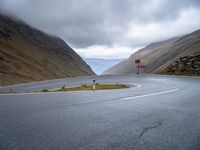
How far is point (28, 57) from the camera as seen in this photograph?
352ft

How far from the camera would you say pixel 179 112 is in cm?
812

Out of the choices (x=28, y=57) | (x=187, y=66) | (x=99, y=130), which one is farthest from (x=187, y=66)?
(x=28, y=57)

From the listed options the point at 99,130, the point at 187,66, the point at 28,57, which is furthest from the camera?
the point at 28,57

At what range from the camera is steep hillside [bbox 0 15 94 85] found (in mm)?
85787

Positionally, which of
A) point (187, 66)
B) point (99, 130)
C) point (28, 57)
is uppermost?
point (28, 57)

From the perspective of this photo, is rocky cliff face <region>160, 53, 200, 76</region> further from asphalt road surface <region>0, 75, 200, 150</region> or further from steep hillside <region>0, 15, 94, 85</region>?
steep hillside <region>0, 15, 94, 85</region>

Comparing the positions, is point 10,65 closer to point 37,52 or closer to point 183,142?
point 37,52

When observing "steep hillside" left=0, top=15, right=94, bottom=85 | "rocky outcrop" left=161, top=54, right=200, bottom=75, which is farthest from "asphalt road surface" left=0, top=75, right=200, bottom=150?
"steep hillside" left=0, top=15, right=94, bottom=85

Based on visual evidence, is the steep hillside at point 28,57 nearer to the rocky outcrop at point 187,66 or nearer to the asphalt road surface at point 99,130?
the rocky outcrop at point 187,66

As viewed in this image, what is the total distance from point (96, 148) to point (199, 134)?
89.2 inches

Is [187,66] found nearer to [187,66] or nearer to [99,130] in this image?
[187,66]

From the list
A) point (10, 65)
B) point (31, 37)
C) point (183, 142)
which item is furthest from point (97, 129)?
point (31, 37)

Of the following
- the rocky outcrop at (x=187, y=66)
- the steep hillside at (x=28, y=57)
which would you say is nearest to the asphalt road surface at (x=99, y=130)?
the rocky outcrop at (x=187, y=66)

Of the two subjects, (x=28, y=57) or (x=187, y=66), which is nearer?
(x=187, y=66)
